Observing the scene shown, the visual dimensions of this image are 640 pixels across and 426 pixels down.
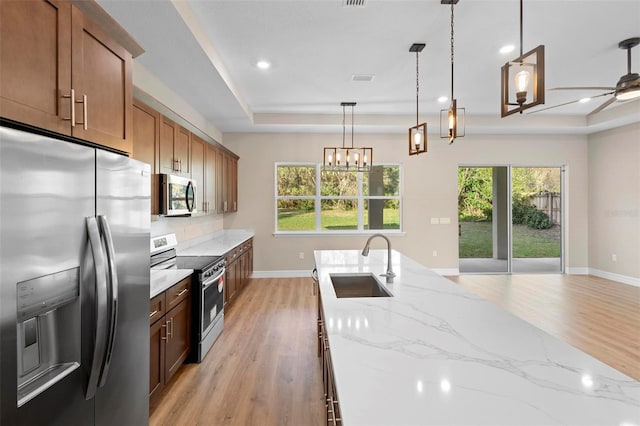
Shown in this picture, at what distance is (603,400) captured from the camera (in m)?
0.97

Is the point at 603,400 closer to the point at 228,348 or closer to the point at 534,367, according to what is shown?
the point at 534,367

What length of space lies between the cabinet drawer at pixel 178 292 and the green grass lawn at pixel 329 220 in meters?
3.87

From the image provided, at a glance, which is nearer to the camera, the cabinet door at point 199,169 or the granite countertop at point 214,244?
the cabinet door at point 199,169

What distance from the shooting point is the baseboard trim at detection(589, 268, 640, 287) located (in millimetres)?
6009

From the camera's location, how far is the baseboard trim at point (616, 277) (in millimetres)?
6009

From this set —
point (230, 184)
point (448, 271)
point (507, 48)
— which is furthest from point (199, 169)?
point (448, 271)

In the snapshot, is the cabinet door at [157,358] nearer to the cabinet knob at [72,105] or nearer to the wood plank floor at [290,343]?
the wood plank floor at [290,343]

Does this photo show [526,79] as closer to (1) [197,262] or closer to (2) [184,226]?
(1) [197,262]

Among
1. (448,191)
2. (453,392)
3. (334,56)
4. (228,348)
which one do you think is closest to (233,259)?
(228,348)

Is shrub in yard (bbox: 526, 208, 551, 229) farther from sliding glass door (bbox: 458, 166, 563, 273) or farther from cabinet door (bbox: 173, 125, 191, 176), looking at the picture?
cabinet door (bbox: 173, 125, 191, 176)

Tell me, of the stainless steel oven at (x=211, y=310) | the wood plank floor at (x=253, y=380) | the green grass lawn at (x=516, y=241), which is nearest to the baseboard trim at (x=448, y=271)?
the green grass lawn at (x=516, y=241)

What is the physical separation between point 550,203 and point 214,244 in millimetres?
6711

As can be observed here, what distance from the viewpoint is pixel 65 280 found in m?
1.21

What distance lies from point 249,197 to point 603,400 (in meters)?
6.13
